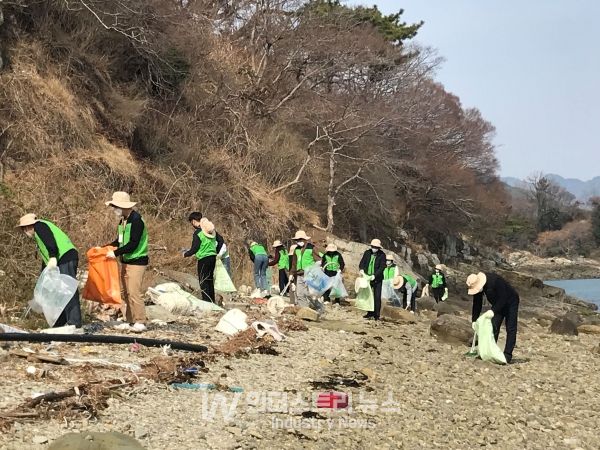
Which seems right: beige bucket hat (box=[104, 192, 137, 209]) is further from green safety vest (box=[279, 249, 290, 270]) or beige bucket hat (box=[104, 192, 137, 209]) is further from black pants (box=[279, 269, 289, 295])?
black pants (box=[279, 269, 289, 295])

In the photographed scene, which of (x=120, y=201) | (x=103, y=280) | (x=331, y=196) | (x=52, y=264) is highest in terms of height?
(x=331, y=196)

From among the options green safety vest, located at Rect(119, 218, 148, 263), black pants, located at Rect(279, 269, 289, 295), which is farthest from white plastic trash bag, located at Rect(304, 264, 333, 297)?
green safety vest, located at Rect(119, 218, 148, 263)

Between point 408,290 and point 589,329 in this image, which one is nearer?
point 589,329

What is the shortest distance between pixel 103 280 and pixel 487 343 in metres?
5.42

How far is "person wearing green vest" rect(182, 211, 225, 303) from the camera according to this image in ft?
33.5

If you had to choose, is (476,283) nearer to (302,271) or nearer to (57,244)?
(302,271)

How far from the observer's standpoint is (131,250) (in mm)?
7574

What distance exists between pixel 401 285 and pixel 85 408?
12.4 meters

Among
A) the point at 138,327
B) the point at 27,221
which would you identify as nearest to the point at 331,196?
the point at 138,327

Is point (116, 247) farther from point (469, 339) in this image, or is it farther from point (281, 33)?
point (281, 33)

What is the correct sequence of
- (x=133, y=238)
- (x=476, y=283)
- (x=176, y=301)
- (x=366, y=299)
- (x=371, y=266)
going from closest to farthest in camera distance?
(x=133, y=238)
(x=476, y=283)
(x=176, y=301)
(x=371, y=266)
(x=366, y=299)

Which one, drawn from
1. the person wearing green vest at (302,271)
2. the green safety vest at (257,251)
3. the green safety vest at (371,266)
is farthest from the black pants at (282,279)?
the green safety vest at (371,266)

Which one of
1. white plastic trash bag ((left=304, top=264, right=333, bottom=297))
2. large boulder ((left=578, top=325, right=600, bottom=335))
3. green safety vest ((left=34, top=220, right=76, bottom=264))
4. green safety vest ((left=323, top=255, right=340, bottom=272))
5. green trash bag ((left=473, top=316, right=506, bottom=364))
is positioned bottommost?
large boulder ((left=578, top=325, right=600, bottom=335))

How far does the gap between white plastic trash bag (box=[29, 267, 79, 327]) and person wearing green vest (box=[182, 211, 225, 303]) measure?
318cm
